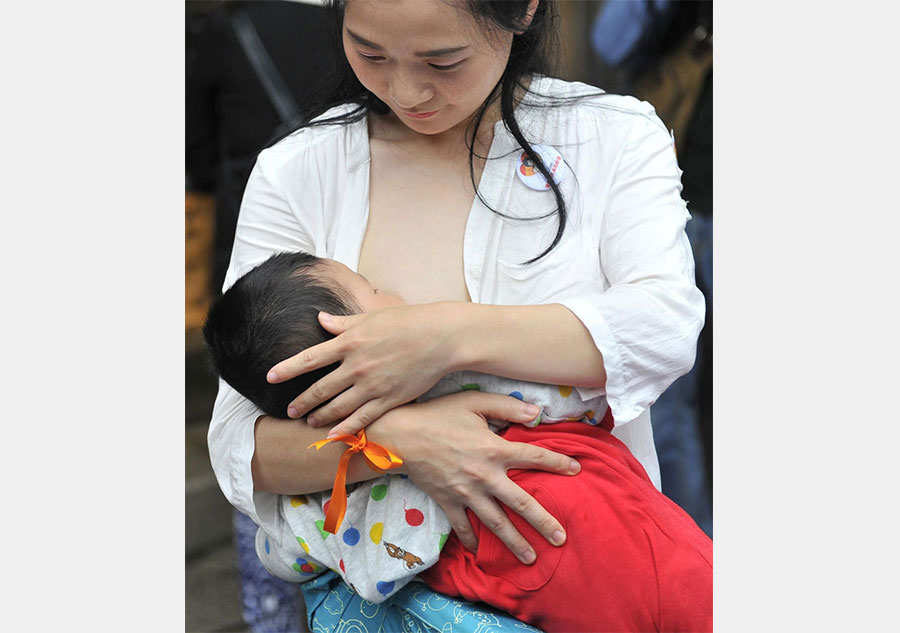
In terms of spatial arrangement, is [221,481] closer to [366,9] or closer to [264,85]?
[366,9]

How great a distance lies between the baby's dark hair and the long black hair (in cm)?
29

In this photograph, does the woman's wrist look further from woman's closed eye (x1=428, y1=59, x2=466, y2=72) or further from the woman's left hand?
woman's closed eye (x1=428, y1=59, x2=466, y2=72)

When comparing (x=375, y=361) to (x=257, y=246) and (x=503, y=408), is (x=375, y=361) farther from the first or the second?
(x=257, y=246)

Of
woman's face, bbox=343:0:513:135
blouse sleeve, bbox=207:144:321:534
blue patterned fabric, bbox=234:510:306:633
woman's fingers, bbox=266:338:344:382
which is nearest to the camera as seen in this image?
woman's face, bbox=343:0:513:135

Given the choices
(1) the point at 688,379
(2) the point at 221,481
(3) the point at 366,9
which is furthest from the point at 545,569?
(1) the point at 688,379

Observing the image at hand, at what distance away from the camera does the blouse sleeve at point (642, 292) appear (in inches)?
55.2

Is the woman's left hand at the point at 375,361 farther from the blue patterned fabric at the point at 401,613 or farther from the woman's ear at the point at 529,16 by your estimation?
the woman's ear at the point at 529,16

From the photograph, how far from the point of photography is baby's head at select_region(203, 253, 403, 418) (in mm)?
1494

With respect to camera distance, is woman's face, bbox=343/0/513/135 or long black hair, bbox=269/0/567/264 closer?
woman's face, bbox=343/0/513/135

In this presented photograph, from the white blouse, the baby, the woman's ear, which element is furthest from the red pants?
the woman's ear

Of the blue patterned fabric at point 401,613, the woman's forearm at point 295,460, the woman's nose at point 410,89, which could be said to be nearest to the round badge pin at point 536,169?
the woman's nose at point 410,89

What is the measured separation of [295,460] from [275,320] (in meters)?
0.22

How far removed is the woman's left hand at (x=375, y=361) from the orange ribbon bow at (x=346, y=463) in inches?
0.8

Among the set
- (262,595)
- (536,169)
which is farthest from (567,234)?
(262,595)
